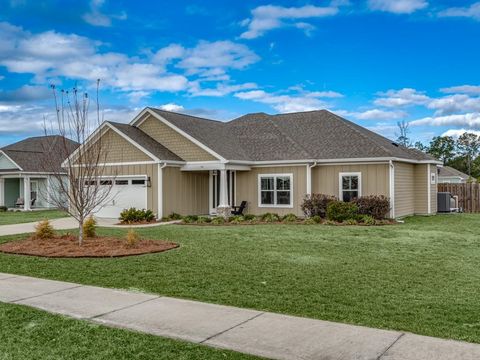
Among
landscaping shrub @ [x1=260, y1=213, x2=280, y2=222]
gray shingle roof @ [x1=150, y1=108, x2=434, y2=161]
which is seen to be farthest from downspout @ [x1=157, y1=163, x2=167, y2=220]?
landscaping shrub @ [x1=260, y1=213, x2=280, y2=222]

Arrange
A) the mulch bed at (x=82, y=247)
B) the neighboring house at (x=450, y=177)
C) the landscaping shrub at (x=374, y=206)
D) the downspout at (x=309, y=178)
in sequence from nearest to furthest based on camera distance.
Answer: the mulch bed at (x=82, y=247), the landscaping shrub at (x=374, y=206), the downspout at (x=309, y=178), the neighboring house at (x=450, y=177)

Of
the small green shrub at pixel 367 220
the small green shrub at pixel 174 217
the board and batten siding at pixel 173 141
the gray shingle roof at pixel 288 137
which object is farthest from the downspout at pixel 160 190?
the small green shrub at pixel 367 220

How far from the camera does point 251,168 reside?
75.6ft

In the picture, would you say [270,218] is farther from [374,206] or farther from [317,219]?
[374,206]

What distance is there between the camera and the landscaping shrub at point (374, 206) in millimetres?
19969

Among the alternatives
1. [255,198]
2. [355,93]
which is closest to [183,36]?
[255,198]

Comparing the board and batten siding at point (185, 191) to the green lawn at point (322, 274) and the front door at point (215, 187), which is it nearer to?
the front door at point (215, 187)

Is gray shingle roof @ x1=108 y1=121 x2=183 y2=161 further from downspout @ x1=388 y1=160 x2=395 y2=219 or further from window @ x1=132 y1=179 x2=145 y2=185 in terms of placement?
downspout @ x1=388 y1=160 x2=395 y2=219

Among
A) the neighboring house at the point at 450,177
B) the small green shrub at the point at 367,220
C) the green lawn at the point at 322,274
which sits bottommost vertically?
the green lawn at the point at 322,274

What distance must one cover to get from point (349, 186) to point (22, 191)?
80.8 feet

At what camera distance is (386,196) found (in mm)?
20875

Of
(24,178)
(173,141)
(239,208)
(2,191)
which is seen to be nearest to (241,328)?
(239,208)

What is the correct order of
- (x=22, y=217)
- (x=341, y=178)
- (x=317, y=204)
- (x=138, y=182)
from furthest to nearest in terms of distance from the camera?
(x=22, y=217) < (x=138, y=182) < (x=341, y=178) < (x=317, y=204)

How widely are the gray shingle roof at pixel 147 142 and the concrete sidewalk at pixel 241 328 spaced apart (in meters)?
14.6
